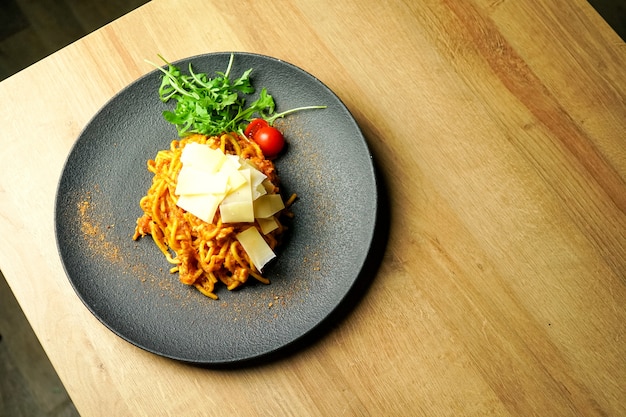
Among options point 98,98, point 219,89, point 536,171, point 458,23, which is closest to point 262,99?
point 219,89

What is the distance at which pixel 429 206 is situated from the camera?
84.2 inches

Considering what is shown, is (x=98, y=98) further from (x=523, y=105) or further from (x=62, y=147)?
(x=523, y=105)

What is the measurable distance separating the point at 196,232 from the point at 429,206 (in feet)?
2.59

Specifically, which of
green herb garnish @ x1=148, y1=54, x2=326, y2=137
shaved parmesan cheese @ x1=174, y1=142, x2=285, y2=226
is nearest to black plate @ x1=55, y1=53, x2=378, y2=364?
green herb garnish @ x1=148, y1=54, x2=326, y2=137

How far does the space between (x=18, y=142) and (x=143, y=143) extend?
1.52ft

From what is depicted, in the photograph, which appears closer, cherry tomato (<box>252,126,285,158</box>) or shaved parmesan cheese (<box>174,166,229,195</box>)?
shaved parmesan cheese (<box>174,166,229,195</box>)

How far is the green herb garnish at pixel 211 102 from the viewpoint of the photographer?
2.10 m

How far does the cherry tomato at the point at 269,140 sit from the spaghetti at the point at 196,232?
2cm

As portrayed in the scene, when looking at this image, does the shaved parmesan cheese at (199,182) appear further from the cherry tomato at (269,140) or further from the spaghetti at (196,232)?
the cherry tomato at (269,140)

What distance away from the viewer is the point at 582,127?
2201 millimetres

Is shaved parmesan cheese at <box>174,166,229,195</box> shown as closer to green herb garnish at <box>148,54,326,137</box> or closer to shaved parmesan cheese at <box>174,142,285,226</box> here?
shaved parmesan cheese at <box>174,142,285,226</box>

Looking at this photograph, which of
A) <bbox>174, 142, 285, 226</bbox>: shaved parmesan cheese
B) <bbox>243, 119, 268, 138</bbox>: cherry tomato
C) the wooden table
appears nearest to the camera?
<bbox>174, 142, 285, 226</bbox>: shaved parmesan cheese

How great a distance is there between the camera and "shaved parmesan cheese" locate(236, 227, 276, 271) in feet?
6.42

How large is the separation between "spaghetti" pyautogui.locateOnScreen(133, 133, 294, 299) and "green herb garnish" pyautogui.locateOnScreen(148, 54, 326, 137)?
64 mm
